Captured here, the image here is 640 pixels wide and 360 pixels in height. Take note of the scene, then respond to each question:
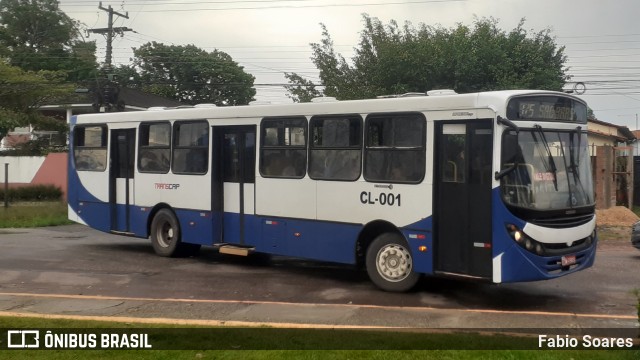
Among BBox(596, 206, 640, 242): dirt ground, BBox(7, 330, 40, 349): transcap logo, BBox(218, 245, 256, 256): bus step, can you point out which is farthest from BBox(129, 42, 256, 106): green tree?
BBox(7, 330, 40, 349): transcap logo

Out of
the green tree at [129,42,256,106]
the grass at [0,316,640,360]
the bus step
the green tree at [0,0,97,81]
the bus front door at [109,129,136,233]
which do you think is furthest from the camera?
the green tree at [129,42,256,106]

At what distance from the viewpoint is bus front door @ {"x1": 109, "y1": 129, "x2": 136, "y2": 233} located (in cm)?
1513

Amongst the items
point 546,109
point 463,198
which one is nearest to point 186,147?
point 463,198

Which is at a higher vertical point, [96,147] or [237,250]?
[96,147]

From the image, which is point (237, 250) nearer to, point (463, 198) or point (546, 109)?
point (463, 198)

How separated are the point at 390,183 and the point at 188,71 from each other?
51592mm

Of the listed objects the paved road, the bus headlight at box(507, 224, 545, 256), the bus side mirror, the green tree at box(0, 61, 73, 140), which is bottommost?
the paved road

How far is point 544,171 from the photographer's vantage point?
9.32m

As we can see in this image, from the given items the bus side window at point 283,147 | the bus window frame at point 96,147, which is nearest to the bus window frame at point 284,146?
the bus side window at point 283,147

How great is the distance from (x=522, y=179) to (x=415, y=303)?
2.29m

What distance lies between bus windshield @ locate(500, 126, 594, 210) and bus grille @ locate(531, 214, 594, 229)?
0.50 feet

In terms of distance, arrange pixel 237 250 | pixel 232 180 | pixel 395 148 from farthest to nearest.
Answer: pixel 232 180
pixel 237 250
pixel 395 148

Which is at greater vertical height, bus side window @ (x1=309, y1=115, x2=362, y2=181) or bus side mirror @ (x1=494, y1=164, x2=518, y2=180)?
bus side window @ (x1=309, y1=115, x2=362, y2=181)

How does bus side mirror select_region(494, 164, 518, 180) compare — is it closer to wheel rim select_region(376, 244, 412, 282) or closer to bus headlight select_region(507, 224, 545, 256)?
bus headlight select_region(507, 224, 545, 256)
